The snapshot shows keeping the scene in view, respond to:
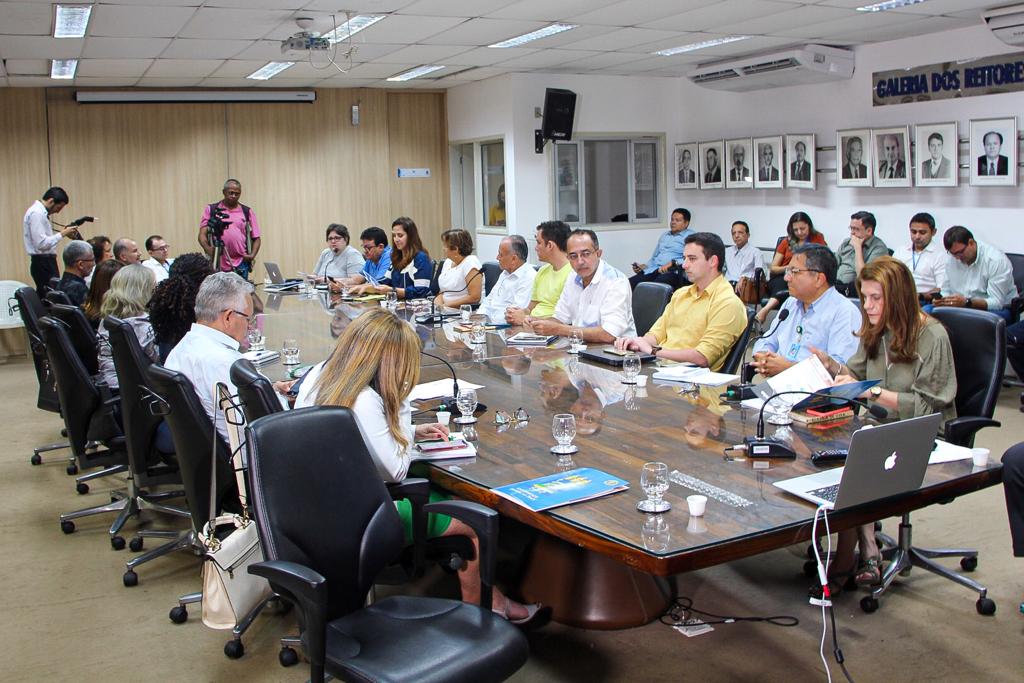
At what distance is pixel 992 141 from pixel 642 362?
16.8 ft

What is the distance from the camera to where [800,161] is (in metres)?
9.95

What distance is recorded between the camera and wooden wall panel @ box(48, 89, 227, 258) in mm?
11047

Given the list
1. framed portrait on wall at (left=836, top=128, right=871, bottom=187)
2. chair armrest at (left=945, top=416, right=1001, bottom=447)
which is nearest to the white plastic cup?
chair armrest at (left=945, top=416, right=1001, bottom=447)

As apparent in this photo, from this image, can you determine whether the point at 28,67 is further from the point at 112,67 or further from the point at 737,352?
the point at 737,352

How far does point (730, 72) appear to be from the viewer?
1016cm

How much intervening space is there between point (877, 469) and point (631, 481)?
0.67 m

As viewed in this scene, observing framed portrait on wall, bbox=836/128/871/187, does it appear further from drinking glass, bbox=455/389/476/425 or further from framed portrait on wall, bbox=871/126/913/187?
drinking glass, bbox=455/389/476/425

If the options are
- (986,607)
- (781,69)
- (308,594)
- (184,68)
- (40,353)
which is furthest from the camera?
(184,68)

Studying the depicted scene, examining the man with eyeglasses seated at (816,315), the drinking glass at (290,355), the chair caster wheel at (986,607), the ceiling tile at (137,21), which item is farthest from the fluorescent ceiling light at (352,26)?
the chair caster wheel at (986,607)

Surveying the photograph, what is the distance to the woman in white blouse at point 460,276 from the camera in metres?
7.50

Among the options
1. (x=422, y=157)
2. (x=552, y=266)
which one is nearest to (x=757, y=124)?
(x=422, y=157)

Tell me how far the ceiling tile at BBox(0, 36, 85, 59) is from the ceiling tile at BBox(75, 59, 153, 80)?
0.48 m

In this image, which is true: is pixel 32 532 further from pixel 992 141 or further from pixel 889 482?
pixel 992 141

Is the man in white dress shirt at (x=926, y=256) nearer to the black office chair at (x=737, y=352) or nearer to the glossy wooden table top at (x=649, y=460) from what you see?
the black office chair at (x=737, y=352)
